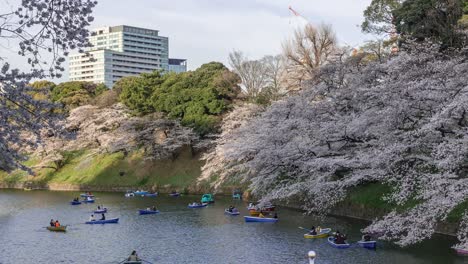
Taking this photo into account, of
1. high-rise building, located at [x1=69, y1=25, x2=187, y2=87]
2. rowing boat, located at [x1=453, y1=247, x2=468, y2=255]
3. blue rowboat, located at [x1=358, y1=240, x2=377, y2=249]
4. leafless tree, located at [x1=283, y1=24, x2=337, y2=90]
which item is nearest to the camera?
rowing boat, located at [x1=453, y1=247, x2=468, y2=255]

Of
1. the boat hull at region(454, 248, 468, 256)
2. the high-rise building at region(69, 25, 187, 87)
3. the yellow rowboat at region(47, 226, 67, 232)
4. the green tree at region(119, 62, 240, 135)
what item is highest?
the high-rise building at region(69, 25, 187, 87)

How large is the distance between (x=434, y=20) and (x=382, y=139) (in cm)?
1033

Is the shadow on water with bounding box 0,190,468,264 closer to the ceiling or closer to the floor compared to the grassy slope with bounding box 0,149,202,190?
closer to the floor

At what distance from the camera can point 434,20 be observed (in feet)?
107

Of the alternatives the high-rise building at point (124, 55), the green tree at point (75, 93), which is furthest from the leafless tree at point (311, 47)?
the high-rise building at point (124, 55)

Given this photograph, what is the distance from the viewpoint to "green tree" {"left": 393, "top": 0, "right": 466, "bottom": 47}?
105 ft

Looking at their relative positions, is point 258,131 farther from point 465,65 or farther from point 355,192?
point 465,65

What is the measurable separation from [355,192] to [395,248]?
966cm

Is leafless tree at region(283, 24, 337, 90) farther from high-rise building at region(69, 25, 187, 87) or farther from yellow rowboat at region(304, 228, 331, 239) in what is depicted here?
high-rise building at region(69, 25, 187, 87)

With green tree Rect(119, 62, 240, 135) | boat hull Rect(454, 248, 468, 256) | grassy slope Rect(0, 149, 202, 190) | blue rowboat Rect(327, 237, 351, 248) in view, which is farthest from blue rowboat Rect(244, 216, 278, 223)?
green tree Rect(119, 62, 240, 135)

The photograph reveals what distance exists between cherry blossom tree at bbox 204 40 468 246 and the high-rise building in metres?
117

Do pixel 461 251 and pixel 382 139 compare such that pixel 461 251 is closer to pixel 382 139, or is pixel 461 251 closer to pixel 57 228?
pixel 382 139

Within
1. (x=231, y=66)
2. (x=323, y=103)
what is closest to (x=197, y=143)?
(x=231, y=66)

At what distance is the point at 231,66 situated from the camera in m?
62.3
